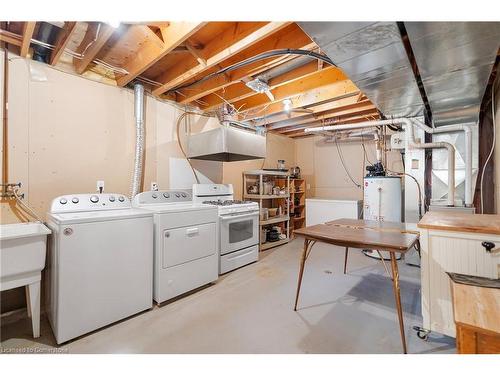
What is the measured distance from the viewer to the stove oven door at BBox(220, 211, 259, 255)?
2.93m

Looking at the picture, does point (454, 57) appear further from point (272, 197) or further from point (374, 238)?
point (272, 197)

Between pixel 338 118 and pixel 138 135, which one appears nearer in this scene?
pixel 138 135

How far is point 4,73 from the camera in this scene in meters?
1.98

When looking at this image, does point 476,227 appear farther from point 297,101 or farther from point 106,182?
point 106,182

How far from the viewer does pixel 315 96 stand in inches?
125

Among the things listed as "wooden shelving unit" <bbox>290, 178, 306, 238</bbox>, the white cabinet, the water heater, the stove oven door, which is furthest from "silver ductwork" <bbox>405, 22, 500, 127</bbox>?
"wooden shelving unit" <bbox>290, 178, 306, 238</bbox>

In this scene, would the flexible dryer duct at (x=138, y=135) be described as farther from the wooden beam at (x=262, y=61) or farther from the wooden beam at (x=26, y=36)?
the wooden beam at (x=26, y=36)

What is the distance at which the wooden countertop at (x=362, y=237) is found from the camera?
5.04 ft

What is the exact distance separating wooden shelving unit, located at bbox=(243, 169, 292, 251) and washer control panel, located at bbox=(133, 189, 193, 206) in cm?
128

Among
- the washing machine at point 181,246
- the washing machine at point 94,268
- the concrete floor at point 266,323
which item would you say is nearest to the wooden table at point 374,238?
the concrete floor at point 266,323

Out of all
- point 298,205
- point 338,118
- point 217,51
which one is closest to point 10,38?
point 217,51

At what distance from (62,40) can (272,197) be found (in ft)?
10.9

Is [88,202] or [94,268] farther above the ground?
[88,202]

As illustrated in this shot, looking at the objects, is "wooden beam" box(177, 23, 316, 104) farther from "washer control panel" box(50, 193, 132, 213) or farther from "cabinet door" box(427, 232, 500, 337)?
"cabinet door" box(427, 232, 500, 337)
